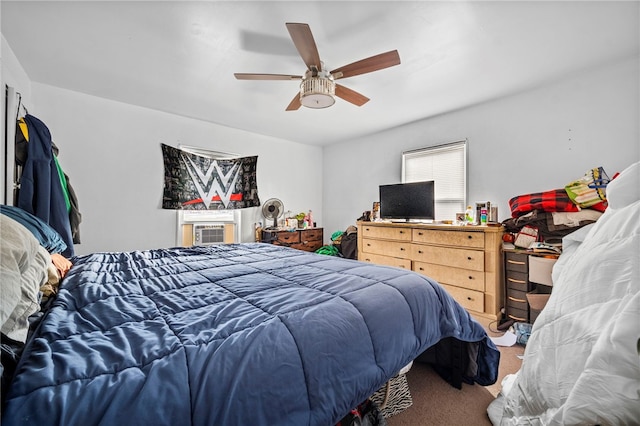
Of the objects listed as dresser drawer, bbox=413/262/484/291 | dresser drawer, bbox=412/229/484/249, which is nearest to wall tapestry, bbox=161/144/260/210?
dresser drawer, bbox=412/229/484/249

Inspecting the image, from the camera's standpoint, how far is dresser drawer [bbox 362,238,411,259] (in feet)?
11.3

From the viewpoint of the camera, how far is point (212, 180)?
4188 mm

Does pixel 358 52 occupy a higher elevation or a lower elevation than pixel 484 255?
higher

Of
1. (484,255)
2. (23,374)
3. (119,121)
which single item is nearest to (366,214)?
(484,255)

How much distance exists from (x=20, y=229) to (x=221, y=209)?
3415 millimetres

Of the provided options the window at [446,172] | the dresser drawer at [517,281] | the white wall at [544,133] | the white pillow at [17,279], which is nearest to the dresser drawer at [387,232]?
the window at [446,172]

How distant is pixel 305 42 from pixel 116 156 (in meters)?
3.01

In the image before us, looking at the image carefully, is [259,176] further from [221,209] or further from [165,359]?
[165,359]

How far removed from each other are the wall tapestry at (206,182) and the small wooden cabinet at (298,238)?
64 centimetres

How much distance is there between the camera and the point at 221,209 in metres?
4.30

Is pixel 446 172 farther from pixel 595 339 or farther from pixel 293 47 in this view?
pixel 595 339

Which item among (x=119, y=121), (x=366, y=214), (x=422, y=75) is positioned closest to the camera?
(x=422, y=75)

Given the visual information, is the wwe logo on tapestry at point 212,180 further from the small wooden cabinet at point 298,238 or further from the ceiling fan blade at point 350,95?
the ceiling fan blade at point 350,95

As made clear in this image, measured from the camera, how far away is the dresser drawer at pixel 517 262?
2.57m
